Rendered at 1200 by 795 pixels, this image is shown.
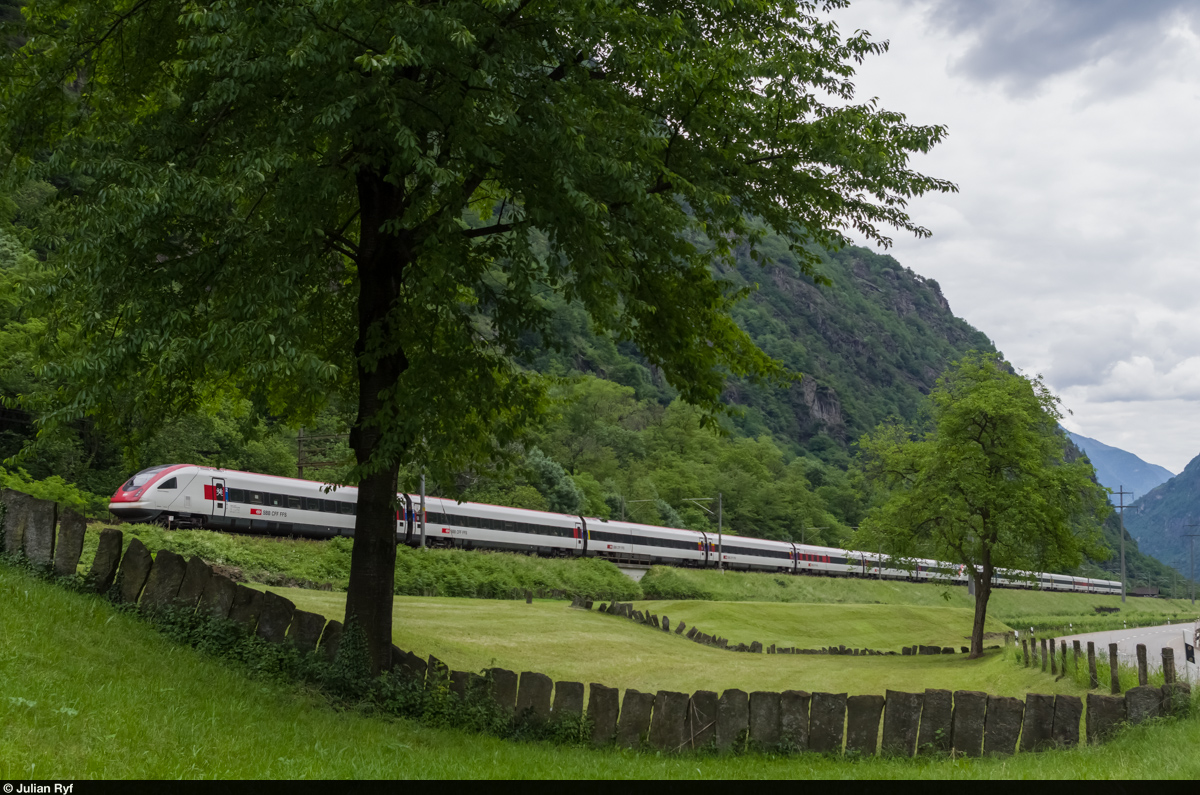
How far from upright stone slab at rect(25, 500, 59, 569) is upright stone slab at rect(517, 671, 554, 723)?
5628 mm

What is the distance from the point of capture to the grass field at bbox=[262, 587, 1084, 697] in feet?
62.7

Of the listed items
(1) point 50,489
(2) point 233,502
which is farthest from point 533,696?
(2) point 233,502

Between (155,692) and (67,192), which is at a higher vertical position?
(67,192)

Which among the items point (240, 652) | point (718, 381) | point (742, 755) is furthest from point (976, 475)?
point (240, 652)

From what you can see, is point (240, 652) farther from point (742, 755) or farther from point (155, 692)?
point (742, 755)

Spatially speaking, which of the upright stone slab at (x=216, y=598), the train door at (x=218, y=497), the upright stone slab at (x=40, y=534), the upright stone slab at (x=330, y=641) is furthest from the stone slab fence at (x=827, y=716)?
the train door at (x=218, y=497)

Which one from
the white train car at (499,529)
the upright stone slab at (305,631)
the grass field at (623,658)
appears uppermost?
the upright stone slab at (305,631)

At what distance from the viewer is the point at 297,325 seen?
325 inches

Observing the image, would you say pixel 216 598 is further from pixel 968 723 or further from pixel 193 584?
pixel 968 723

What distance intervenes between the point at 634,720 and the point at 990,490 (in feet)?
73.6

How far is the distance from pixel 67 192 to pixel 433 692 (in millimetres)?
7506

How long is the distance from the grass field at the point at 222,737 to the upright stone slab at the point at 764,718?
32cm

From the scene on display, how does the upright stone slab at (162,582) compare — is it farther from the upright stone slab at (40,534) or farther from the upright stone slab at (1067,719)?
the upright stone slab at (1067,719)

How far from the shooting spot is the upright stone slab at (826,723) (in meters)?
8.86
